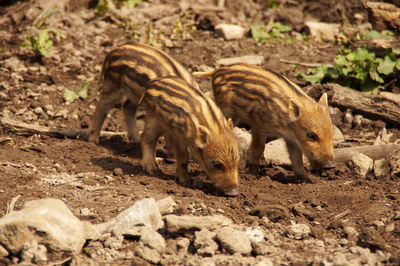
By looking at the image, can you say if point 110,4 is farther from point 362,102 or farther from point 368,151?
point 368,151

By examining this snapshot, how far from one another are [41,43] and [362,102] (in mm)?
5075

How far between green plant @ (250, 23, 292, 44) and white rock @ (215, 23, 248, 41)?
0.66 feet

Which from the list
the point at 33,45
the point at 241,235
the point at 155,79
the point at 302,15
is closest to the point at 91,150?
the point at 155,79

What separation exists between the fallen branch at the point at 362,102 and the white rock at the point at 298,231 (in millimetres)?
3036

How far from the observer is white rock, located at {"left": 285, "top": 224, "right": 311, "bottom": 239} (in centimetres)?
427

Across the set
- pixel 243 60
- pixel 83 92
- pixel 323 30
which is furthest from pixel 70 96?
pixel 323 30

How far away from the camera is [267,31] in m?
9.29

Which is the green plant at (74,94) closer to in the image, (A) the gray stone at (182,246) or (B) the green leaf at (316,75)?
(B) the green leaf at (316,75)

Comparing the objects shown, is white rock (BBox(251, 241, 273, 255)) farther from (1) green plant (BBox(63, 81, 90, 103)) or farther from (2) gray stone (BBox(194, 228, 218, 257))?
(1) green plant (BBox(63, 81, 90, 103))

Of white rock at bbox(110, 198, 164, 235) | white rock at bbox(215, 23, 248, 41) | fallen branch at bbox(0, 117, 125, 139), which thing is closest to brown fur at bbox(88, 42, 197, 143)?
fallen branch at bbox(0, 117, 125, 139)

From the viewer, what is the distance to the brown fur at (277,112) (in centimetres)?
575

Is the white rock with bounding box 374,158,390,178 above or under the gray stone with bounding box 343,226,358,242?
under

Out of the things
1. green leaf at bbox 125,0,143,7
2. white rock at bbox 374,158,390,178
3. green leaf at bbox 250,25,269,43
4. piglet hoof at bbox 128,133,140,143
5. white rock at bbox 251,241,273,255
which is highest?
green leaf at bbox 125,0,143,7

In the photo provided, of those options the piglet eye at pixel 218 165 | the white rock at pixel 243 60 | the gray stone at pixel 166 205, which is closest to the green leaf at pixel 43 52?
the white rock at pixel 243 60
